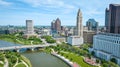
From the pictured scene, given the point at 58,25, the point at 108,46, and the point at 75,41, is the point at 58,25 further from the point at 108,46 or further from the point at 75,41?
the point at 108,46

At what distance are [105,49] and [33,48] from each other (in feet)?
55.3

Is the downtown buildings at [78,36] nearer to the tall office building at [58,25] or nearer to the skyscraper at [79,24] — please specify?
the skyscraper at [79,24]

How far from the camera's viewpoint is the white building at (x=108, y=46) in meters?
26.8

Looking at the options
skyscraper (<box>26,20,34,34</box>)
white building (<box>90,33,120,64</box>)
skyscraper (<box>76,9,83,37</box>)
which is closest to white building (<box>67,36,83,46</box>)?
skyscraper (<box>76,9,83,37</box>)

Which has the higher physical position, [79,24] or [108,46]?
[79,24]

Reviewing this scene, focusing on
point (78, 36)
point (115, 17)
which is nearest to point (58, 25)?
point (78, 36)

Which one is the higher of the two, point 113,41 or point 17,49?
point 113,41

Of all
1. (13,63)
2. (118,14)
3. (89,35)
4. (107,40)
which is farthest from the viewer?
(89,35)

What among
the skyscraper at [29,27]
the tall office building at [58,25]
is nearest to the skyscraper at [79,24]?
the skyscraper at [29,27]

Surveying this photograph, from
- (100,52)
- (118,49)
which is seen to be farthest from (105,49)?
(118,49)

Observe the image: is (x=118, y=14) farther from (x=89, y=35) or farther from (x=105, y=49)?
(x=89, y=35)

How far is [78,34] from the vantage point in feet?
163

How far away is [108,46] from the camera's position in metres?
29.2

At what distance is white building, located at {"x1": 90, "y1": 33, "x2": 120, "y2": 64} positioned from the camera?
26753 mm
